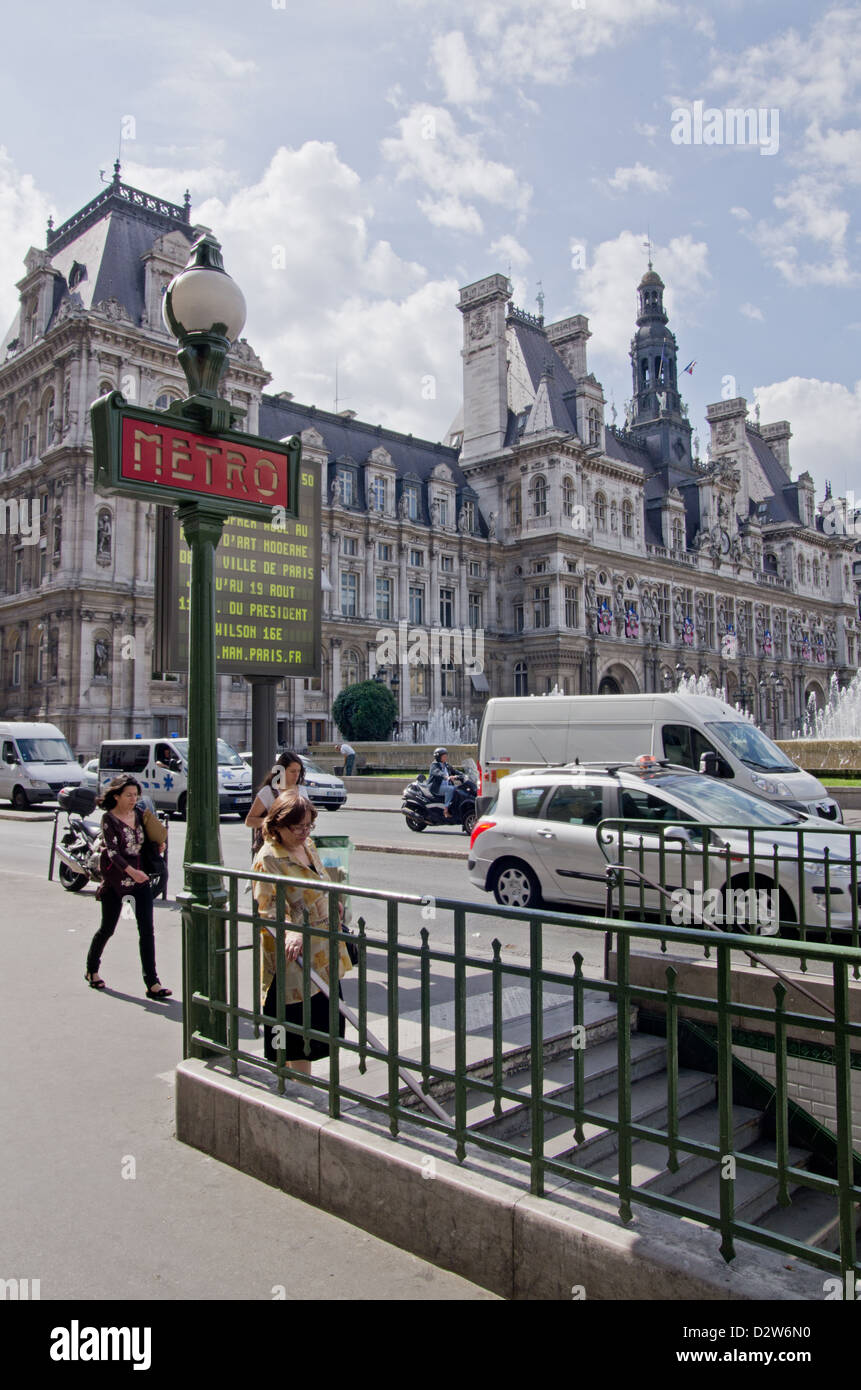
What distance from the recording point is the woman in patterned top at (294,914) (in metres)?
4.46

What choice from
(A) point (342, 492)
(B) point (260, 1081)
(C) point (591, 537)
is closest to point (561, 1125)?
(B) point (260, 1081)

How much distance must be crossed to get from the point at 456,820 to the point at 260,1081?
1533 centimetres

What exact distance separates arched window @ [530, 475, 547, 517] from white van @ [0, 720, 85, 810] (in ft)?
116

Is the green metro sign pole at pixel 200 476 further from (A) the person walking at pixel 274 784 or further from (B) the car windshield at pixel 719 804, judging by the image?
(B) the car windshield at pixel 719 804

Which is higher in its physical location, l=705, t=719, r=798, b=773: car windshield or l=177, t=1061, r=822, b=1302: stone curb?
l=705, t=719, r=798, b=773: car windshield

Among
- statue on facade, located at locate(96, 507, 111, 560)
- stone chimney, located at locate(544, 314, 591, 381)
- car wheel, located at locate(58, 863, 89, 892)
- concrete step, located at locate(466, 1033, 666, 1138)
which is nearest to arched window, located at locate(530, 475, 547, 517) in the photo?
stone chimney, located at locate(544, 314, 591, 381)

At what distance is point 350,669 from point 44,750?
77.7 ft

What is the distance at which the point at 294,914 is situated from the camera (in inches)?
180

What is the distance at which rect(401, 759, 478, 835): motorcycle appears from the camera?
19.7 metres

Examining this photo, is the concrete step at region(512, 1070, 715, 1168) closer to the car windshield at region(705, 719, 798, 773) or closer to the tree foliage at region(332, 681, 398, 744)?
the car windshield at region(705, 719, 798, 773)

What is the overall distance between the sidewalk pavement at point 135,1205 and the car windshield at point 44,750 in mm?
22649

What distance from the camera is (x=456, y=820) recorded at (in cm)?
1973

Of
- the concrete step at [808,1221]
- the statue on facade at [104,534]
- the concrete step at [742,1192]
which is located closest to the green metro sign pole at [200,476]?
the concrete step at [742,1192]

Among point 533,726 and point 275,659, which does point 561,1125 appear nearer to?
point 275,659
